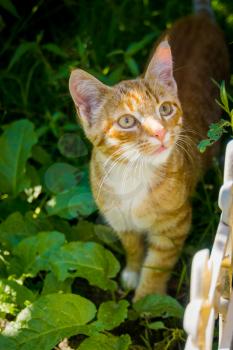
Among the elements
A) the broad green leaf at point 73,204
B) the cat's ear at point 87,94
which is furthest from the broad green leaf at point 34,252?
the cat's ear at point 87,94

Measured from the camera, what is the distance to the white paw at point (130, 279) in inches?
120

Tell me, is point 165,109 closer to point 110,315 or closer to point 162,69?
point 162,69

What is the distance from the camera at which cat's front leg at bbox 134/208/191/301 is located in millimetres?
2812

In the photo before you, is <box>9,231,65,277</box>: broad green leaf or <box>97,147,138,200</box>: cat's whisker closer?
<box>97,147,138,200</box>: cat's whisker

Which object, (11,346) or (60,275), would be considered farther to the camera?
(60,275)

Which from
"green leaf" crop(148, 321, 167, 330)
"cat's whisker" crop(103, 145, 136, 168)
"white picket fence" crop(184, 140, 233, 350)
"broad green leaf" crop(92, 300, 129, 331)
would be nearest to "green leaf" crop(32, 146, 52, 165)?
"cat's whisker" crop(103, 145, 136, 168)

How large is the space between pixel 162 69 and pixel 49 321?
109cm

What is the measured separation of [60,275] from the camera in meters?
2.71

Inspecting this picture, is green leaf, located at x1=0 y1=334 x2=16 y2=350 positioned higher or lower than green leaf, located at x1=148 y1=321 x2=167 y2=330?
lower

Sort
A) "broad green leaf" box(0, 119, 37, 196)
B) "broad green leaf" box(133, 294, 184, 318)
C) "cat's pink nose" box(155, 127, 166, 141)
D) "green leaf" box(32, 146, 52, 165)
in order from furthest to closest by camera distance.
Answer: "green leaf" box(32, 146, 52, 165), "broad green leaf" box(0, 119, 37, 196), "broad green leaf" box(133, 294, 184, 318), "cat's pink nose" box(155, 127, 166, 141)

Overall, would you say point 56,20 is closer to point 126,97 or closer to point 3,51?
point 3,51

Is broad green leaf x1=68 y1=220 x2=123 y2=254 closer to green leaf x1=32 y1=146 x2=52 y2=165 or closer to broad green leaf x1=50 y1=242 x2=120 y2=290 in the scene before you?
broad green leaf x1=50 y1=242 x2=120 y2=290

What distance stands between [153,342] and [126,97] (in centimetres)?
103

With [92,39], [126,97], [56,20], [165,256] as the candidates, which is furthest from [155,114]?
[56,20]
